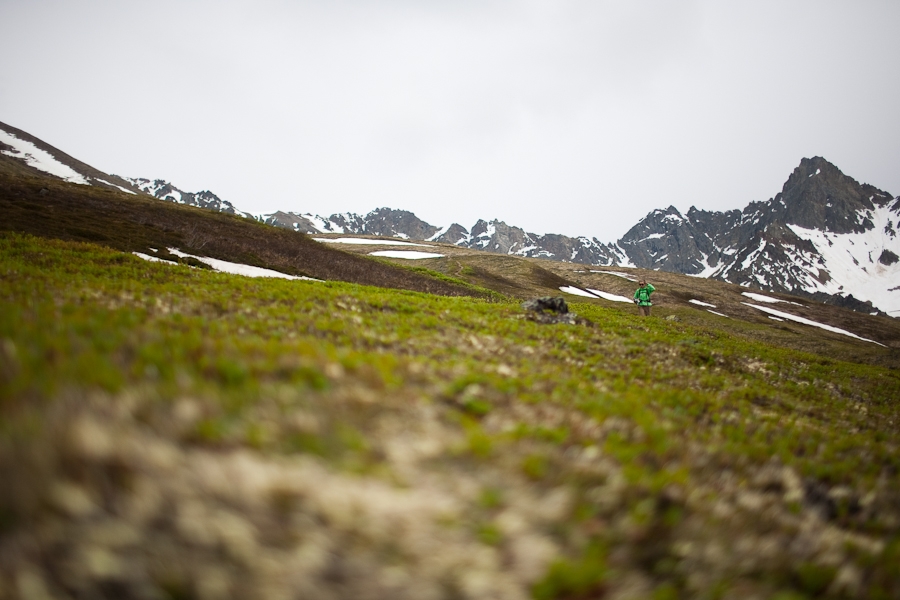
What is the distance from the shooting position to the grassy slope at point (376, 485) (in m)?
2.20

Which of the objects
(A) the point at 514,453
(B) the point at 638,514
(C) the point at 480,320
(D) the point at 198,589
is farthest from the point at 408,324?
(D) the point at 198,589

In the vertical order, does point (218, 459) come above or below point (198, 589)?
above

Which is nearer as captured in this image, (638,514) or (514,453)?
(638,514)

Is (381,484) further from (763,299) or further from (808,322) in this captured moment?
(763,299)

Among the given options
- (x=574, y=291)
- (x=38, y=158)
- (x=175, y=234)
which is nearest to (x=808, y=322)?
(x=574, y=291)

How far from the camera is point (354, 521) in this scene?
2.63 m

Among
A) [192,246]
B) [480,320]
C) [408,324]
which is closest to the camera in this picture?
[408,324]

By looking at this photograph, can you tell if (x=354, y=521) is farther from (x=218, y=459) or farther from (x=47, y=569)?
(x=47, y=569)

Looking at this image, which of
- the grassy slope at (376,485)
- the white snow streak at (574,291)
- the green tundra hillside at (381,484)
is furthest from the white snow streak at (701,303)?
the grassy slope at (376,485)

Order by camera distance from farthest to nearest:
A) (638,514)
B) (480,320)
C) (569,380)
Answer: (480,320), (569,380), (638,514)

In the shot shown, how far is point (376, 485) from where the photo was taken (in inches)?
118

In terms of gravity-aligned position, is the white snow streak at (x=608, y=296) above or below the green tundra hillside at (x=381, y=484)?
above

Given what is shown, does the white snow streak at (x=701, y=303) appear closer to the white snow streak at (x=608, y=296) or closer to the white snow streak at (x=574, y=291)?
the white snow streak at (x=608, y=296)

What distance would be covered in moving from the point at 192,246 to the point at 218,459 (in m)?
39.5
